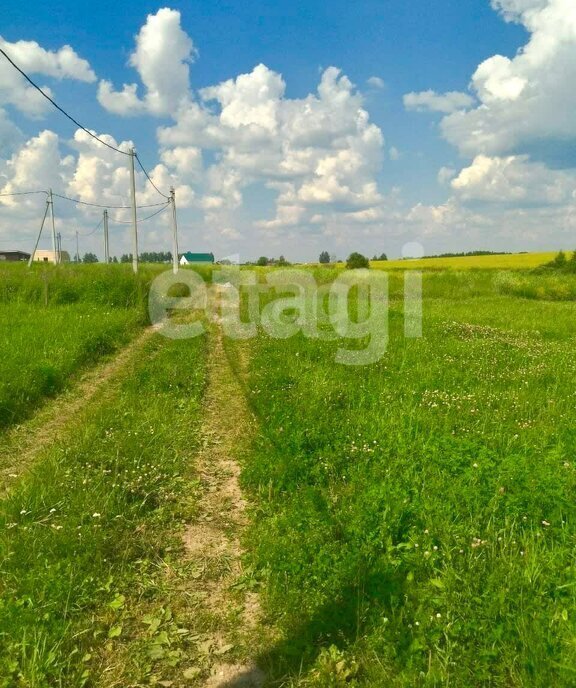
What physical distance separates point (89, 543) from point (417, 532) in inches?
99.1

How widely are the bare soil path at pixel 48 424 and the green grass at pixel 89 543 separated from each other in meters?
0.26

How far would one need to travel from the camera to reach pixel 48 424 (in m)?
6.49

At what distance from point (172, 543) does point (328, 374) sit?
4.69 m

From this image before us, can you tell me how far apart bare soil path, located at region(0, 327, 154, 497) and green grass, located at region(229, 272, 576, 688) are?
2.52 metres

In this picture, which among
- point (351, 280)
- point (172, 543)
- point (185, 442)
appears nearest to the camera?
point (172, 543)

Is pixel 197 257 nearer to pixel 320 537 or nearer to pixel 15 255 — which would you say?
pixel 15 255

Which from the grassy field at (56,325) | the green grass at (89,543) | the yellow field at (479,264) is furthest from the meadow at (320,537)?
the yellow field at (479,264)

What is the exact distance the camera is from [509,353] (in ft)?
32.8

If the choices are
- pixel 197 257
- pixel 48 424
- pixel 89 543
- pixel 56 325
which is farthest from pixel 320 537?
pixel 197 257

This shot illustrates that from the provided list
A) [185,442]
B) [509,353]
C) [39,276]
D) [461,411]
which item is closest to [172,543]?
[185,442]

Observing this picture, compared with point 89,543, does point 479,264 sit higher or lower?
higher

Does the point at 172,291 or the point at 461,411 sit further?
the point at 172,291

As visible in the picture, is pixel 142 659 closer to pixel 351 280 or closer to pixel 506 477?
pixel 506 477

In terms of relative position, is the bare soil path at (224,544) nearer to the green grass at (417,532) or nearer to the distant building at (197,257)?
the green grass at (417,532)
